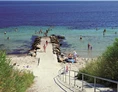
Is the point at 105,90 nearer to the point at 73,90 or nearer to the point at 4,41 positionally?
the point at 73,90

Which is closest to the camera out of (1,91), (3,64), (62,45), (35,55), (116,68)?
(1,91)

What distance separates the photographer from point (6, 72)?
28.3 ft

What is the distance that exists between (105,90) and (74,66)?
15809 mm

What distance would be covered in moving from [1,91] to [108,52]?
6350 millimetres

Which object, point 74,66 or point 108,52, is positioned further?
point 74,66

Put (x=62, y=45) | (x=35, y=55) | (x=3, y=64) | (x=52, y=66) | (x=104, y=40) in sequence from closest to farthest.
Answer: (x=3, y=64), (x=52, y=66), (x=35, y=55), (x=62, y=45), (x=104, y=40)

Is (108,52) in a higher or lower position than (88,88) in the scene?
higher

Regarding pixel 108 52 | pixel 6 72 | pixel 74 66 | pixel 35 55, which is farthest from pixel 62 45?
pixel 6 72

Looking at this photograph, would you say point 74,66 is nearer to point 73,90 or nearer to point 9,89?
→ point 73,90

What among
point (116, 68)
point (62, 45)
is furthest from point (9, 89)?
point (62, 45)

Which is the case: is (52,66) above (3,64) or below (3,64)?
below

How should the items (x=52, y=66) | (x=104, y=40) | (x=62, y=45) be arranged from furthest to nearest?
(x=104, y=40) < (x=62, y=45) < (x=52, y=66)

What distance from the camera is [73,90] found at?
1091 centimetres

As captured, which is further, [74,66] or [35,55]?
[35,55]
